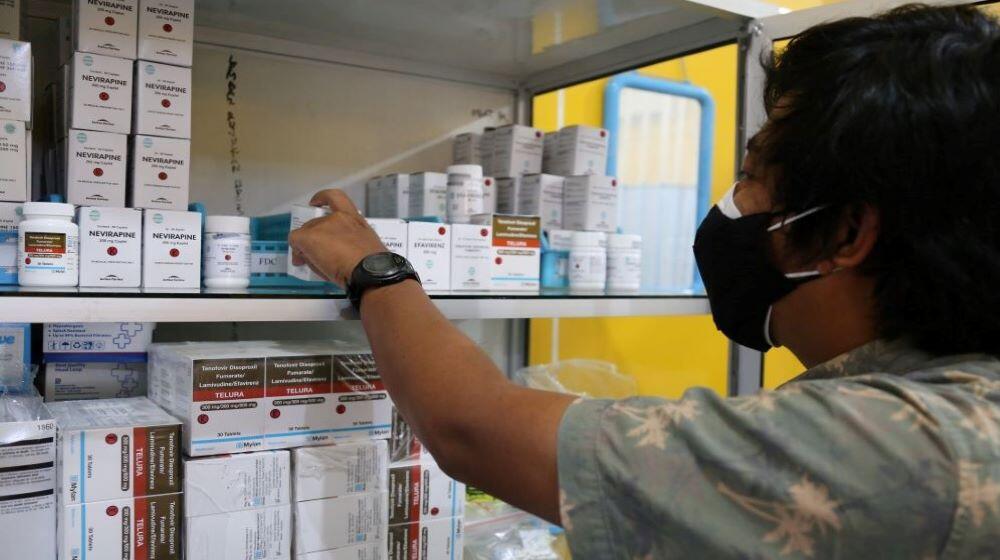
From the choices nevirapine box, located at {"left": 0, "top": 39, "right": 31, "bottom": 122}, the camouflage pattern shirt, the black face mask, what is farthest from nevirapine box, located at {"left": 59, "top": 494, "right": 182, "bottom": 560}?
the black face mask

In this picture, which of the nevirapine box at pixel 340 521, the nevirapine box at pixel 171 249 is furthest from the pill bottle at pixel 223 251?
the nevirapine box at pixel 340 521

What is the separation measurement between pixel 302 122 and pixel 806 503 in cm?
126

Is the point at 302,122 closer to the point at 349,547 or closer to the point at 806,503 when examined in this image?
the point at 349,547

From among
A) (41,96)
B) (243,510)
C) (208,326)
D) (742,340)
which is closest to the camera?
(742,340)

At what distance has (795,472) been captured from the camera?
0.58m

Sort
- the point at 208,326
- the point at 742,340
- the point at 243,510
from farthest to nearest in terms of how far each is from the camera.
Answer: the point at 208,326 < the point at 243,510 < the point at 742,340

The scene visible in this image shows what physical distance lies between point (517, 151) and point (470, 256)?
359 mm

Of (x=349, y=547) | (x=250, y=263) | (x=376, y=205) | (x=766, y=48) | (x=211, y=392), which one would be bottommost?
(x=349, y=547)

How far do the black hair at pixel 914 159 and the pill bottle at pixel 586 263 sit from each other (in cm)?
67

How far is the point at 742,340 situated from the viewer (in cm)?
91

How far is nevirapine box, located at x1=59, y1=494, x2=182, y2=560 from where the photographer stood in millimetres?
930

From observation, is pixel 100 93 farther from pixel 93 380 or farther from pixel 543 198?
pixel 543 198

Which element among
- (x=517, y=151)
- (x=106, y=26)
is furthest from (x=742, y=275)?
(x=106, y=26)

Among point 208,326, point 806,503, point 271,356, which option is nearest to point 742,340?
point 806,503
